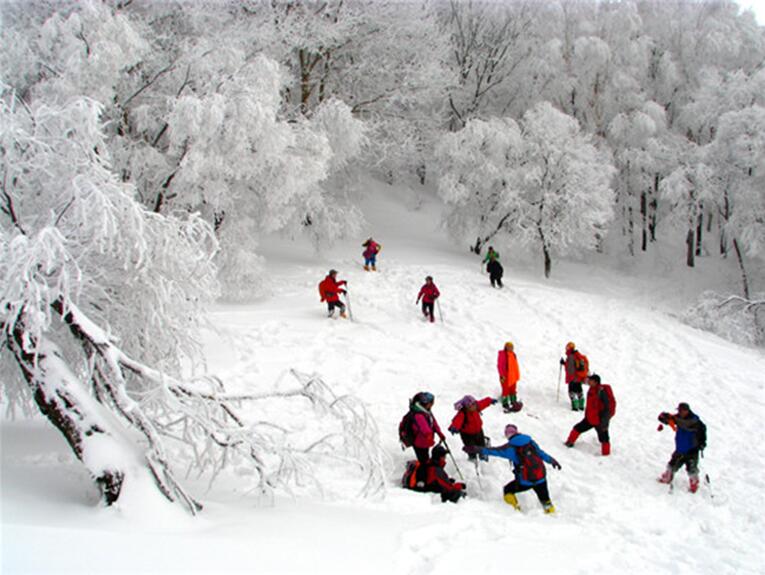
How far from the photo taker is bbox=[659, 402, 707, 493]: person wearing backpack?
7.80m

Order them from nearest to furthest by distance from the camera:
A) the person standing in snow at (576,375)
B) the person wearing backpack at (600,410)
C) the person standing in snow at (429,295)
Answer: the person wearing backpack at (600,410) < the person standing in snow at (576,375) < the person standing in snow at (429,295)

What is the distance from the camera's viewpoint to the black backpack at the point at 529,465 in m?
6.88

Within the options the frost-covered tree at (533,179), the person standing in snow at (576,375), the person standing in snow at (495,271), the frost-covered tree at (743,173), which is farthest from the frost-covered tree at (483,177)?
the person standing in snow at (576,375)

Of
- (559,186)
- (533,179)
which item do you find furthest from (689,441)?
(559,186)

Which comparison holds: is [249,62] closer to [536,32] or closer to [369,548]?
[369,548]

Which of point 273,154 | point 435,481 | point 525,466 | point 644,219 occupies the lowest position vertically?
point 435,481

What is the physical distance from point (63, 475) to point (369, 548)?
334cm

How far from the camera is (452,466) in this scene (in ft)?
26.5

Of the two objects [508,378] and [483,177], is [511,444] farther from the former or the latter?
[483,177]

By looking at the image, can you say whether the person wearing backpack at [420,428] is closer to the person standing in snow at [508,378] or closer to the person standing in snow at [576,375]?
the person standing in snow at [508,378]

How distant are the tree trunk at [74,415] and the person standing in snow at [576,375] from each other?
816 cm

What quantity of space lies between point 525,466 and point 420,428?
1.42 m

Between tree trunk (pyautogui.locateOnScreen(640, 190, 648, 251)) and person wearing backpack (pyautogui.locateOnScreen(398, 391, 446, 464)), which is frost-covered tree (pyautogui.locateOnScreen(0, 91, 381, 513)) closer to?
person wearing backpack (pyautogui.locateOnScreen(398, 391, 446, 464))

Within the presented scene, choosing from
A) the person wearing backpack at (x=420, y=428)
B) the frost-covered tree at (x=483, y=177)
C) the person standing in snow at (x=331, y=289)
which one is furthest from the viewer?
the frost-covered tree at (x=483, y=177)
